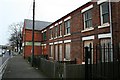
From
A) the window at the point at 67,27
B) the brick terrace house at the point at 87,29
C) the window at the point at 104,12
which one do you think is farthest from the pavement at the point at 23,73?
the window at the point at 104,12

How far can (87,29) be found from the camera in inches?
610

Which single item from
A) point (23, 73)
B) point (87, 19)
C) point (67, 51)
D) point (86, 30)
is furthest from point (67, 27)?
point (23, 73)

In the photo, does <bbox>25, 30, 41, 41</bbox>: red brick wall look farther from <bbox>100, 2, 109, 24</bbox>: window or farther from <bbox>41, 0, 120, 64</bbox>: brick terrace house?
<bbox>100, 2, 109, 24</bbox>: window

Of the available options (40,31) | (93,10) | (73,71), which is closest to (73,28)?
(93,10)

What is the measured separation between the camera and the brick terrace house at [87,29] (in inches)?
478

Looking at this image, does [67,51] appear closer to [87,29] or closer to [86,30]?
[86,30]

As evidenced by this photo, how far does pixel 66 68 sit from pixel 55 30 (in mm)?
16130

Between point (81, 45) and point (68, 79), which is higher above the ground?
point (81, 45)

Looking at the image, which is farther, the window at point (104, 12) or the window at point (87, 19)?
the window at point (87, 19)

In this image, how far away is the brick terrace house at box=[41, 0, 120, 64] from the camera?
12141 millimetres

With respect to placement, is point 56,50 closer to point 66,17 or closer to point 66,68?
point 66,17

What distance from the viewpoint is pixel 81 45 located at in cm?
1659

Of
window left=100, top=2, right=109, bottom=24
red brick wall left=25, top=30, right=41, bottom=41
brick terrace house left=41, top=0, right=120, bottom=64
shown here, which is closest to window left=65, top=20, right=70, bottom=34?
brick terrace house left=41, top=0, right=120, bottom=64

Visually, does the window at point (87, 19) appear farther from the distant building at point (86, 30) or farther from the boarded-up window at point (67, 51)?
the boarded-up window at point (67, 51)
